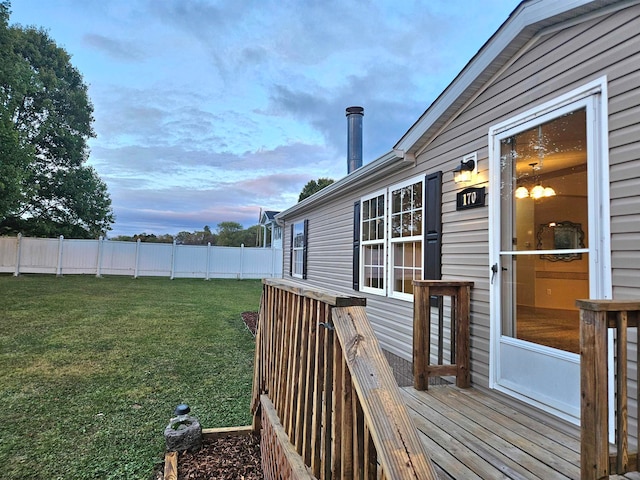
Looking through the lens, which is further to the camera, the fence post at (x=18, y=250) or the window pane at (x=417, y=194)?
the fence post at (x=18, y=250)

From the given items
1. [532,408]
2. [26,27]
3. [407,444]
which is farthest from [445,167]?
[26,27]

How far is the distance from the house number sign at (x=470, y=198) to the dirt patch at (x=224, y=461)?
2.73 meters

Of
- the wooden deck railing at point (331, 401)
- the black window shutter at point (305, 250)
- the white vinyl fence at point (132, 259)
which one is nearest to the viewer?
the wooden deck railing at point (331, 401)

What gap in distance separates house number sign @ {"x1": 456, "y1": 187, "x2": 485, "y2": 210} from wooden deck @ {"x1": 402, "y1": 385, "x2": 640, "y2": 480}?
5.17 ft

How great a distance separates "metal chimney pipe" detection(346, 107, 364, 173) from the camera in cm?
848

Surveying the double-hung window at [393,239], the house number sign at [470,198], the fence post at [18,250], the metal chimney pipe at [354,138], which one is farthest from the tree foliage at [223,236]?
the house number sign at [470,198]

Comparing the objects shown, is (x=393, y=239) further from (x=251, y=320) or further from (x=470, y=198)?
(x=251, y=320)

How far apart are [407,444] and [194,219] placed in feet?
91.7

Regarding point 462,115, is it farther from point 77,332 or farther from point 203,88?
point 203,88

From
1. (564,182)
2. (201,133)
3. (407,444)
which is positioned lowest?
(407,444)

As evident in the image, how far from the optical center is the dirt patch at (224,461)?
8.33 ft

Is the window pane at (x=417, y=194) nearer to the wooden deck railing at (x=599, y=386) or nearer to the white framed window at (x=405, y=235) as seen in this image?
the white framed window at (x=405, y=235)

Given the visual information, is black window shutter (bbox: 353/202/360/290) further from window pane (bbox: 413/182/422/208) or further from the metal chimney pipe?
the metal chimney pipe

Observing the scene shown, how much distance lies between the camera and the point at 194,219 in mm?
27094
